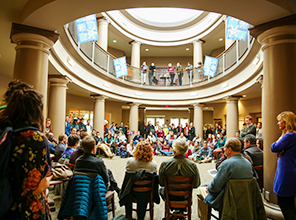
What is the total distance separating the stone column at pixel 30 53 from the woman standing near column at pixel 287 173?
3666mm

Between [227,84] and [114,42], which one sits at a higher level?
[114,42]

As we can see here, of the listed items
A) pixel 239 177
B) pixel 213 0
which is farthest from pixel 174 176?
pixel 213 0

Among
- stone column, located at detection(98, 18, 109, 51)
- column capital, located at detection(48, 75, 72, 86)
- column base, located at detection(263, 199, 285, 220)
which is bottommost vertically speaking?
column base, located at detection(263, 199, 285, 220)

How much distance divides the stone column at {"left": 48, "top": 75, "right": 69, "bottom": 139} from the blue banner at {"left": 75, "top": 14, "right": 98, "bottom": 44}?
144cm

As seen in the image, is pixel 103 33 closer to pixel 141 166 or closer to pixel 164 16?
pixel 164 16

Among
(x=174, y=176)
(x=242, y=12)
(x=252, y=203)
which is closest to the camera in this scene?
(x=252, y=203)

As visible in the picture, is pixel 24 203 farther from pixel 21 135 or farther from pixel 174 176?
pixel 174 176

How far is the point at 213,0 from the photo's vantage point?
3066mm

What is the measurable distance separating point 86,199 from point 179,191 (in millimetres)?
1180

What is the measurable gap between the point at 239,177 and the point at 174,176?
78cm

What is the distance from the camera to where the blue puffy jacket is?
238 centimetres

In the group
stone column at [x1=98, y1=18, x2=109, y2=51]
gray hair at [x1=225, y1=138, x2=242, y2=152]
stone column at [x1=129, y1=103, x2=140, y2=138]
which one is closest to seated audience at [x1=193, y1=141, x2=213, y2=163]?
stone column at [x1=129, y1=103, x2=140, y2=138]

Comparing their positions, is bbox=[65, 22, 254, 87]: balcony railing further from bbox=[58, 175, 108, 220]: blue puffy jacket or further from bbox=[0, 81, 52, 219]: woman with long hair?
bbox=[0, 81, 52, 219]: woman with long hair

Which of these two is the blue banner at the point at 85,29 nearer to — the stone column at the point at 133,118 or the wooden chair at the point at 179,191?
the wooden chair at the point at 179,191
